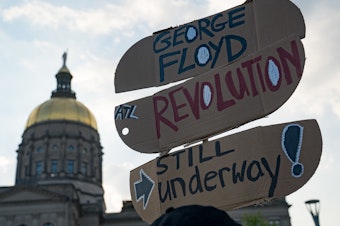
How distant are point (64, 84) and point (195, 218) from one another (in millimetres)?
67957

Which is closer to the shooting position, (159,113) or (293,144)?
(293,144)

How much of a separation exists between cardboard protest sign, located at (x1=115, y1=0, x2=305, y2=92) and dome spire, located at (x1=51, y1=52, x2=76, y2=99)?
6104 cm

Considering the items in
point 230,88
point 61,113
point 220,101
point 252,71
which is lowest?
point 220,101

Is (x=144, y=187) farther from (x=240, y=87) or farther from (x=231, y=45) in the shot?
(x=231, y=45)

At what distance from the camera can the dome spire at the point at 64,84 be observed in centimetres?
6544

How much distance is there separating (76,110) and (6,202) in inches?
700

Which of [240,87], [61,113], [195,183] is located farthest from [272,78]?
[61,113]

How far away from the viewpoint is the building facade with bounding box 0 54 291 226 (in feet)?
150

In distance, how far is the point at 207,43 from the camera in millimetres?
5336

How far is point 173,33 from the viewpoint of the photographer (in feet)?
18.4

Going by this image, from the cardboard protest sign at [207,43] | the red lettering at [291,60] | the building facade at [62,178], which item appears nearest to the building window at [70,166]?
the building facade at [62,178]

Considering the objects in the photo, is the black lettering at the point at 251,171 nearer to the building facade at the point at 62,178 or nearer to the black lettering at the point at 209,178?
the black lettering at the point at 209,178

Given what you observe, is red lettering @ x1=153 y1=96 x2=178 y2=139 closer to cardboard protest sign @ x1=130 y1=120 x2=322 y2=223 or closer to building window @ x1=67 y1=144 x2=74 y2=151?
cardboard protest sign @ x1=130 y1=120 x2=322 y2=223

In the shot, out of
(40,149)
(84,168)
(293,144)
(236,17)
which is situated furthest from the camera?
(84,168)
